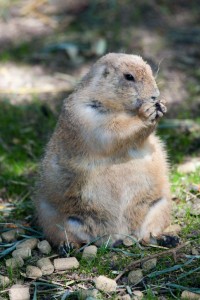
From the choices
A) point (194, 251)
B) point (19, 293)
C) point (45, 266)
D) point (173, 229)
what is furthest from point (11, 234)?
point (194, 251)

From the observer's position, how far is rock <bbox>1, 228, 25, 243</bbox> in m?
5.83

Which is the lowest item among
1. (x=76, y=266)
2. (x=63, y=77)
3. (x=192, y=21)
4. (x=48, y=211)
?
(x=76, y=266)

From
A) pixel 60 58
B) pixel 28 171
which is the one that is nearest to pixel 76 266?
pixel 28 171

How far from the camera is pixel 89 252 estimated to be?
5406 mm

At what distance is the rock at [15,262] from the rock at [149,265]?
38.3 inches

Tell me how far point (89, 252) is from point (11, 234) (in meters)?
0.83

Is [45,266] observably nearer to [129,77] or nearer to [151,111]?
[151,111]

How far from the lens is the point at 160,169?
18.5ft

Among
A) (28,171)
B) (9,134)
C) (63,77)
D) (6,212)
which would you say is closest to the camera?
(6,212)

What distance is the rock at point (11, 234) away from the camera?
5832 millimetres

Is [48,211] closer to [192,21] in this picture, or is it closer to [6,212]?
[6,212]

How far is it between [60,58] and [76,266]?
5.00 metres

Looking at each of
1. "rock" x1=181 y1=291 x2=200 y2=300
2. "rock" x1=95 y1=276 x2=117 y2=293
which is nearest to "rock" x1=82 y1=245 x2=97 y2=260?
"rock" x1=95 y1=276 x2=117 y2=293

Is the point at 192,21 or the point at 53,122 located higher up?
the point at 192,21
